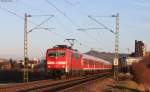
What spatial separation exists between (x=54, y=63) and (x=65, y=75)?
322 cm

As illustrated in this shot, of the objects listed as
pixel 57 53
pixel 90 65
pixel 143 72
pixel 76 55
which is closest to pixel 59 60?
pixel 57 53

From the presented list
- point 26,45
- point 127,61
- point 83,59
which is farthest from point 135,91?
point 127,61

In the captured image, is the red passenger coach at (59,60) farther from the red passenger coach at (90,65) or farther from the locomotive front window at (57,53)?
the red passenger coach at (90,65)

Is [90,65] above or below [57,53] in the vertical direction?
below

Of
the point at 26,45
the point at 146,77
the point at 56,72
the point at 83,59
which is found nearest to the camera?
the point at 26,45

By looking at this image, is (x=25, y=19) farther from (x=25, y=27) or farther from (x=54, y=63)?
(x=54, y=63)

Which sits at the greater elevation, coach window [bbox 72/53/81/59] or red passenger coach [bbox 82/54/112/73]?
coach window [bbox 72/53/81/59]

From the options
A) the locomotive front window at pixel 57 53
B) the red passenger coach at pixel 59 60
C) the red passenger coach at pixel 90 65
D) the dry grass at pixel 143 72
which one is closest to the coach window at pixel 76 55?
the red passenger coach at pixel 59 60

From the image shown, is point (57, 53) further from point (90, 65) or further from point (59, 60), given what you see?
point (90, 65)

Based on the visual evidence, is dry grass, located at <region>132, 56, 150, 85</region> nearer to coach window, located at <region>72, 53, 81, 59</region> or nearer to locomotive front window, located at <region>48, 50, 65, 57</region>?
coach window, located at <region>72, 53, 81, 59</region>

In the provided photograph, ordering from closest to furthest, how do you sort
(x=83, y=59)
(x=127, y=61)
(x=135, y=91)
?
(x=135, y=91)
(x=83, y=59)
(x=127, y=61)

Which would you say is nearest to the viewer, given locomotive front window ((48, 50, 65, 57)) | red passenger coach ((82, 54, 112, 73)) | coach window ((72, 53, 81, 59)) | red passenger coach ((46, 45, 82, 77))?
red passenger coach ((46, 45, 82, 77))

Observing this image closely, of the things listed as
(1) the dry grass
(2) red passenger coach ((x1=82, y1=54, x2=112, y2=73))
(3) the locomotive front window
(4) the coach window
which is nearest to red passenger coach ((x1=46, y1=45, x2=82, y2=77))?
(3) the locomotive front window

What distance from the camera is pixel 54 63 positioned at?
52.5m
